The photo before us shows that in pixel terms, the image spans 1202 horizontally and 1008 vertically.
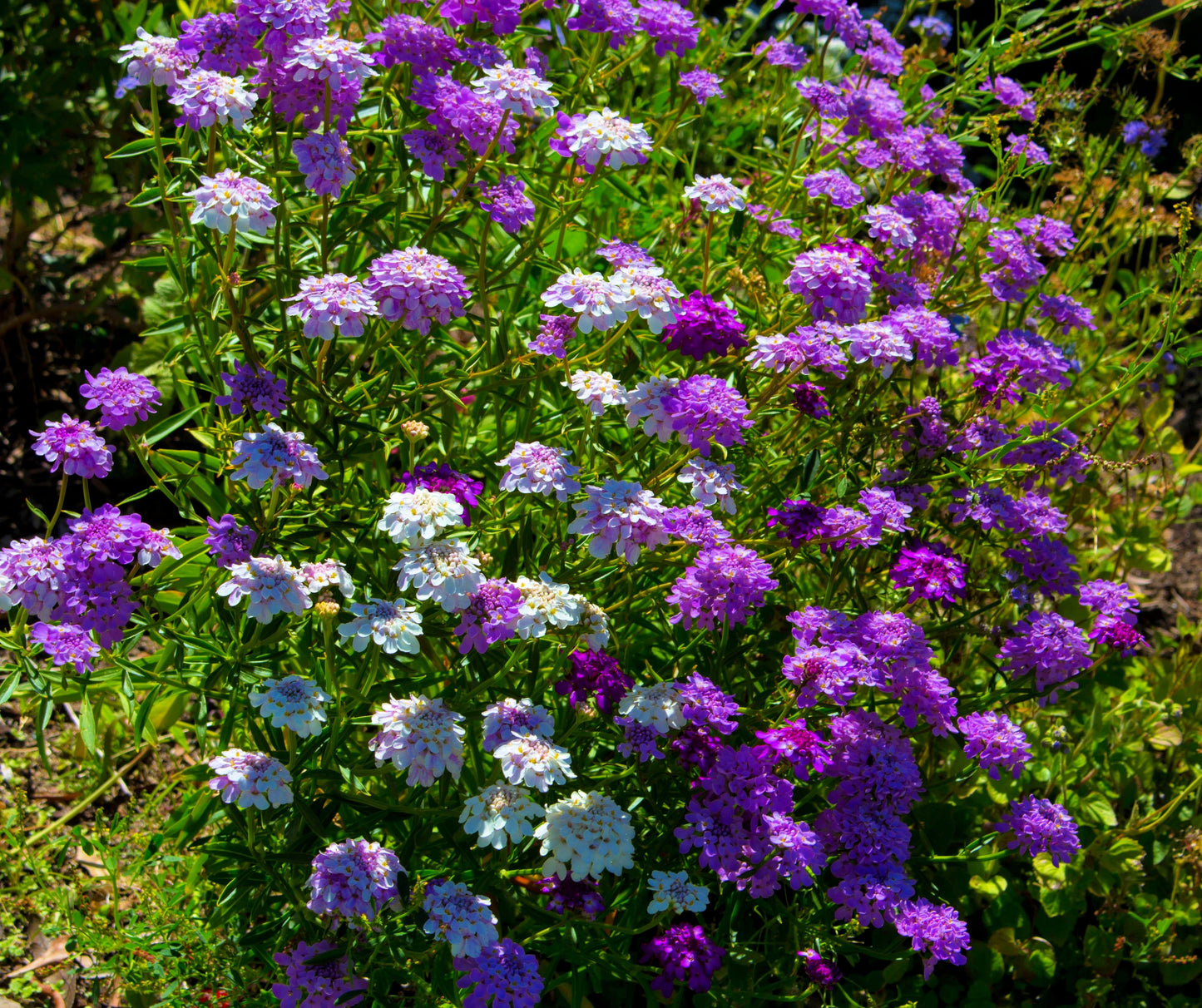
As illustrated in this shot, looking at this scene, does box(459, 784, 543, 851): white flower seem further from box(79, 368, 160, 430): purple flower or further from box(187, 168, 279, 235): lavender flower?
box(187, 168, 279, 235): lavender flower

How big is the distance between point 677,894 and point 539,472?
868 mm

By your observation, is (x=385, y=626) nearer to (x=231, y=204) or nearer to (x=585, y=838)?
(x=585, y=838)

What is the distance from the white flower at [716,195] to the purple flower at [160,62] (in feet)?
3.51

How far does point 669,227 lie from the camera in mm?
3096

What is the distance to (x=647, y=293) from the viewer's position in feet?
7.51

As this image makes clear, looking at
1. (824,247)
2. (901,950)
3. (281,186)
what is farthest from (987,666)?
(281,186)

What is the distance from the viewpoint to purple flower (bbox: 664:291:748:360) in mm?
2512

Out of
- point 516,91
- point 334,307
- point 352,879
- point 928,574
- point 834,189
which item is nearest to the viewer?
point 352,879

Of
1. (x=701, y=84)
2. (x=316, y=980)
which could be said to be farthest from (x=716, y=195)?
(x=316, y=980)

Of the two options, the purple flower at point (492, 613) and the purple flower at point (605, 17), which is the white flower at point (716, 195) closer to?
the purple flower at point (605, 17)

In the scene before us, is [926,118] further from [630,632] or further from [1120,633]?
[630,632]

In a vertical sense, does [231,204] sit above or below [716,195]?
below

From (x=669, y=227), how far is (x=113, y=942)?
7.30ft

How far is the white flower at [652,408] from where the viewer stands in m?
2.37
